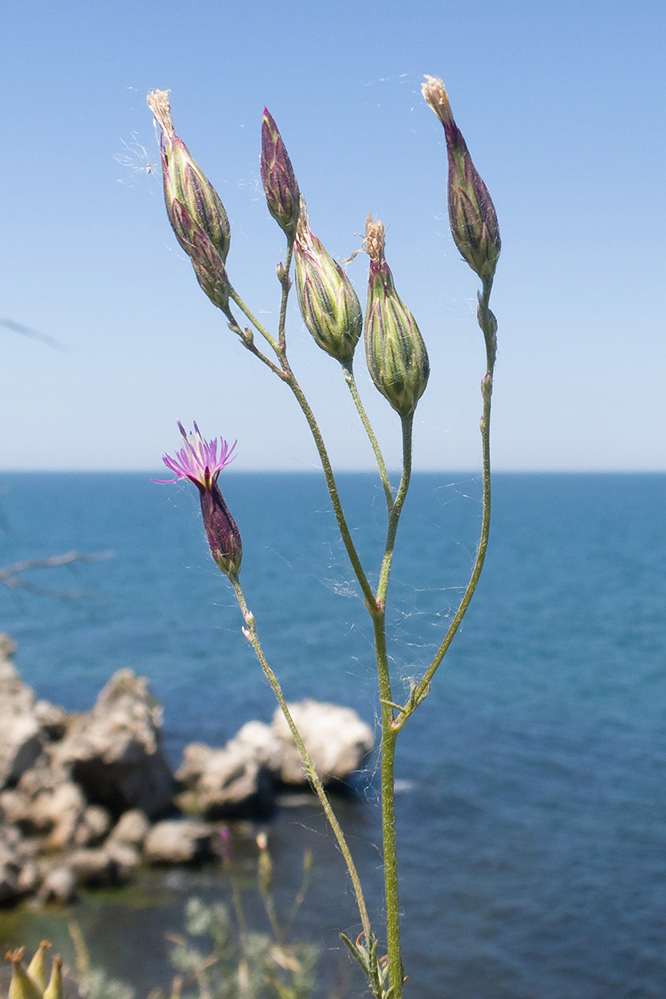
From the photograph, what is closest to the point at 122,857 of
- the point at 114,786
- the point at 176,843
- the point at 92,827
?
the point at 92,827

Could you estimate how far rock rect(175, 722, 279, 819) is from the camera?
14336 mm

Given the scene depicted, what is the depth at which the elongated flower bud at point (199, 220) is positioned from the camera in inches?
53.7

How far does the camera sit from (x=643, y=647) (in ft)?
117

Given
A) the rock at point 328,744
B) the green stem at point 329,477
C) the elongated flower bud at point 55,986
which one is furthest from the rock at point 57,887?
the green stem at point 329,477

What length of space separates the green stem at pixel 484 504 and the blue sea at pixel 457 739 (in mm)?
175

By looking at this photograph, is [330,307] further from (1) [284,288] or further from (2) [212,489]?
(2) [212,489]

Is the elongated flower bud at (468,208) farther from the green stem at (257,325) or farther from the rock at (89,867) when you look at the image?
the rock at (89,867)

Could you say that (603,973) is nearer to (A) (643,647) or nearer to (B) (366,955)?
(B) (366,955)

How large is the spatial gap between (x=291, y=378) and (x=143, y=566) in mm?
64557

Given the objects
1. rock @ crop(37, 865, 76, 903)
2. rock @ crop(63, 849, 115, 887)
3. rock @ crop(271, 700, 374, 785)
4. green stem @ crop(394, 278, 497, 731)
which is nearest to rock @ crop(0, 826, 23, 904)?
rock @ crop(37, 865, 76, 903)

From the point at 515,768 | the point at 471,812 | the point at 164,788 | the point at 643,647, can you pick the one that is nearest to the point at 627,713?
the point at 515,768

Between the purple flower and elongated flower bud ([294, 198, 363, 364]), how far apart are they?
1.02 ft

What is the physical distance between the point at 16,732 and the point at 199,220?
496 inches

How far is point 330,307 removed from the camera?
138 cm
